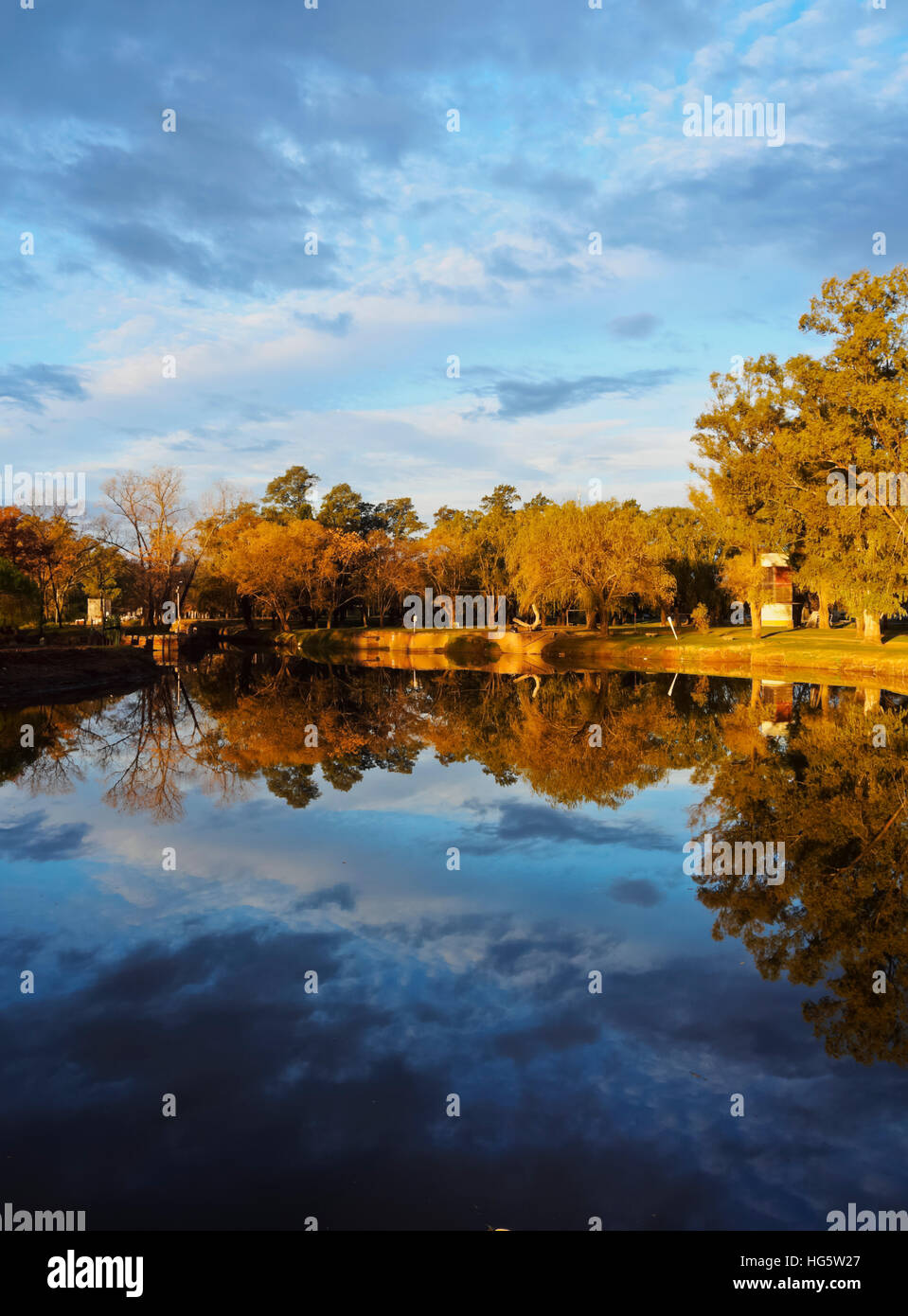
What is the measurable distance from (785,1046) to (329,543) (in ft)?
243

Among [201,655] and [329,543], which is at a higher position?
[329,543]

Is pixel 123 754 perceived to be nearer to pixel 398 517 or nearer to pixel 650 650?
pixel 650 650

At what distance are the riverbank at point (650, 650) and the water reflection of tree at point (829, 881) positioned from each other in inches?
775

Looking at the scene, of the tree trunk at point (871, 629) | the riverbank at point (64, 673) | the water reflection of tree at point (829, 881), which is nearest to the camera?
the water reflection of tree at point (829, 881)

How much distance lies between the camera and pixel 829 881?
10.3 meters

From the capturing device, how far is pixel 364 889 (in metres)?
10.8

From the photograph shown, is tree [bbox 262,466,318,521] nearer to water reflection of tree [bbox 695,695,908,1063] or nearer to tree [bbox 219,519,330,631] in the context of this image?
tree [bbox 219,519,330,631]

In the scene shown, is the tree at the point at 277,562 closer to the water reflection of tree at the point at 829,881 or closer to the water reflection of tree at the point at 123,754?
the water reflection of tree at the point at 123,754

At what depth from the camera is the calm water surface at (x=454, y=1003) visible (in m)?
5.13

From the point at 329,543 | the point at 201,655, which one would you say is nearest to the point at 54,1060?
the point at 201,655

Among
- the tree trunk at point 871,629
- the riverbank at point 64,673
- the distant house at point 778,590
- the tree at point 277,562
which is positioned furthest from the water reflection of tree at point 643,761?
the distant house at point 778,590

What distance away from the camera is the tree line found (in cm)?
4125

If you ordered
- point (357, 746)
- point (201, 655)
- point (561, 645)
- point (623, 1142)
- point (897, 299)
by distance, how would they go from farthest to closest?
point (201, 655)
point (561, 645)
point (897, 299)
point (357, 746)
point (623, 1142)
